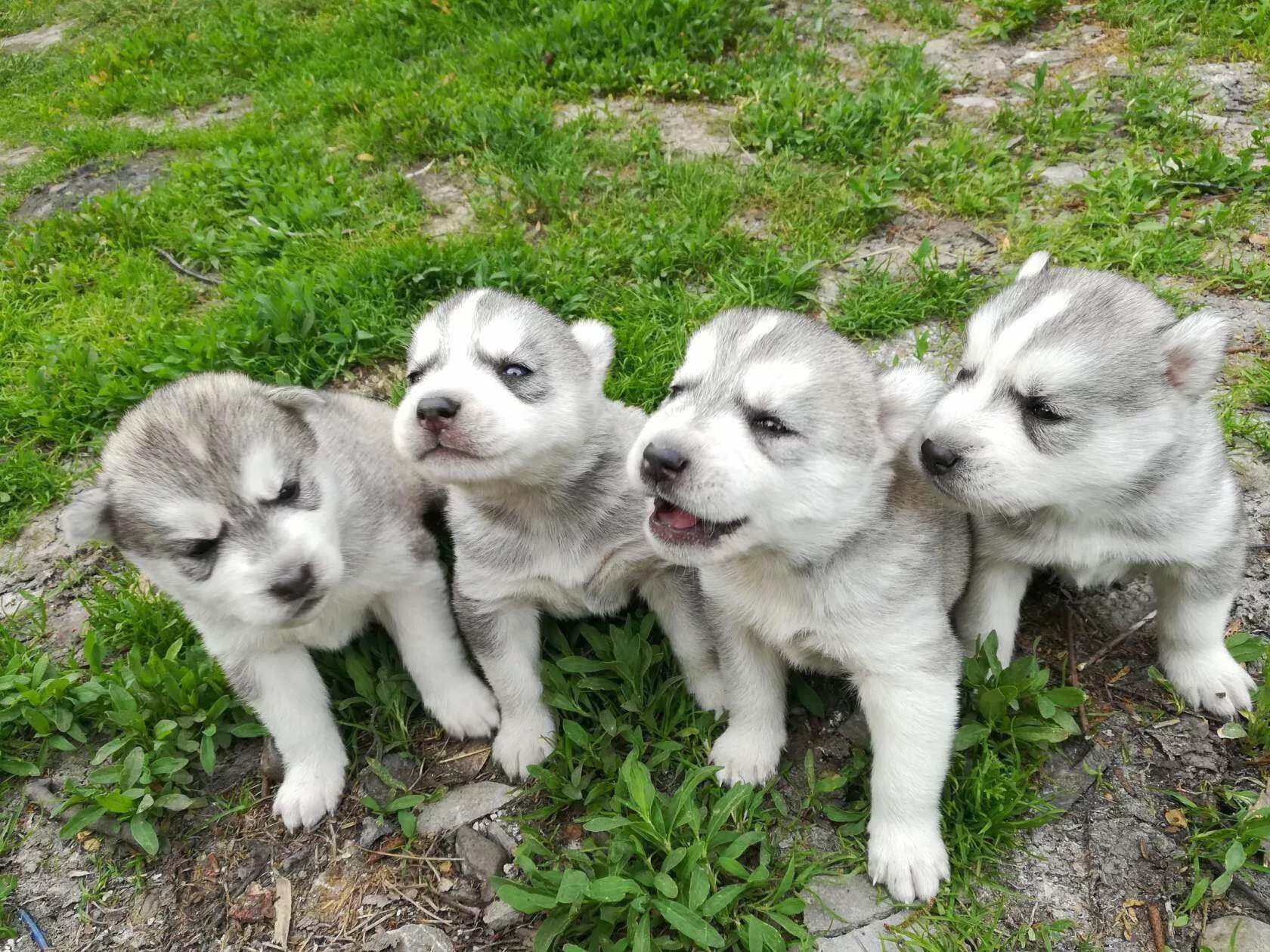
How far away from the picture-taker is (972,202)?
6.64 metres

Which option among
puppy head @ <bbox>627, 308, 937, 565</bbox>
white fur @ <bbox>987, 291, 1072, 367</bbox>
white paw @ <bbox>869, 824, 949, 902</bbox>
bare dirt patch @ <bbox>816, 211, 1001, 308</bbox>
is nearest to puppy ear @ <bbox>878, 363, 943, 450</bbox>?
puppy head @ <bbox>627, 308, 937, 565</bbox>

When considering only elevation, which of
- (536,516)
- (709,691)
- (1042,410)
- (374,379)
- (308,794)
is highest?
(1042,410)

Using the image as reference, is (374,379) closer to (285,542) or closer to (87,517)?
(87,517)

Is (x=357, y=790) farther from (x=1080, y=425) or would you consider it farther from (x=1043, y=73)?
(x=1043, y=73)

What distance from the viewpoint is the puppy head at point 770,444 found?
2.99 metres

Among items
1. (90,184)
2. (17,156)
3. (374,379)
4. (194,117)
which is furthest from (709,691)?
(17,156)

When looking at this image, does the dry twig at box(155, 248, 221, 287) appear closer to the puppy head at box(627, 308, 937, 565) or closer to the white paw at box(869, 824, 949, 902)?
the puppy head at box(627, 308, 937, 565)

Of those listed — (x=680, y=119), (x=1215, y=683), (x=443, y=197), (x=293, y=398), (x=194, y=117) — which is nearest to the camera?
(x=1215, y=683)

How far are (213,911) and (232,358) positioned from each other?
358 centimetres

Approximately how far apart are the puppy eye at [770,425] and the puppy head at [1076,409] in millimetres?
678

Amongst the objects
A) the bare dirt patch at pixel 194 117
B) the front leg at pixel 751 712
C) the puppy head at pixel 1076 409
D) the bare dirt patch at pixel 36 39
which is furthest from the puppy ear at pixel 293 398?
the bare dirt patch at pixel 36 39

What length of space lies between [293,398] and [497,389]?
107 cm

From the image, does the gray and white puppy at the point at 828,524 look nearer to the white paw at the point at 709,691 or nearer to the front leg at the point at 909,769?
the front leg at the point at 909,769

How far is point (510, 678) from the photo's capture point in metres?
4.09
